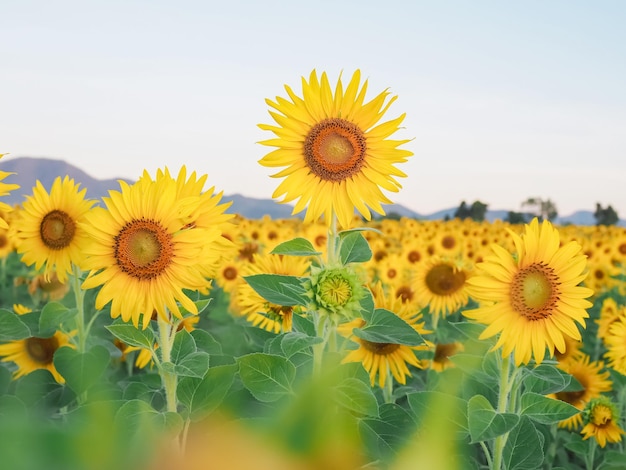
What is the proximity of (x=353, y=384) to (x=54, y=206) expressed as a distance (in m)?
1.73

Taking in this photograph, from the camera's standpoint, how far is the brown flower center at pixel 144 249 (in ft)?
7.83


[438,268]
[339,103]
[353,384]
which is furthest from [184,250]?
[438,268]

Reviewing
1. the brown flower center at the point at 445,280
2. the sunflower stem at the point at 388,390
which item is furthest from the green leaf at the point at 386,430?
the brown flower center at the point at 445,280

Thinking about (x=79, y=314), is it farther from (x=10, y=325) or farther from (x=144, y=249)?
(x=144, y=249)

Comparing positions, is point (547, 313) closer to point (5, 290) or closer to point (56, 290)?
point (56, 290)

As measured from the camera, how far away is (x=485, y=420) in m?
2.48

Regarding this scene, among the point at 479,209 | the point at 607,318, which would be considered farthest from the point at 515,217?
the point at 607,318

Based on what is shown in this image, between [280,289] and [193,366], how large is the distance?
1.48ft

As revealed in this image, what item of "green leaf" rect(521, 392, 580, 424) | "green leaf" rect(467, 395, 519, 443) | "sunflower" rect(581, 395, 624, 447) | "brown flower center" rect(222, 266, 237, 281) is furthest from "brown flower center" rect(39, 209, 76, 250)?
"brown flower center" rect(222, 266, 237, 281)

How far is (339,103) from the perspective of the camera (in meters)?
2.89

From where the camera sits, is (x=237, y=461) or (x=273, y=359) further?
(x=273, y=359)

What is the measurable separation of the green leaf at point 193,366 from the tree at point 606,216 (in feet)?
124

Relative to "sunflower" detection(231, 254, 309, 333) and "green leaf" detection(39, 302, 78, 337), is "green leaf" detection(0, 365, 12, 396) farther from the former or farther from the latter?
"sunflower" detection(231, 254, 309, 333)

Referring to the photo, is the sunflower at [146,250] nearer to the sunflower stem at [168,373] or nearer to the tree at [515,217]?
the sunflower stem at [168,373]
